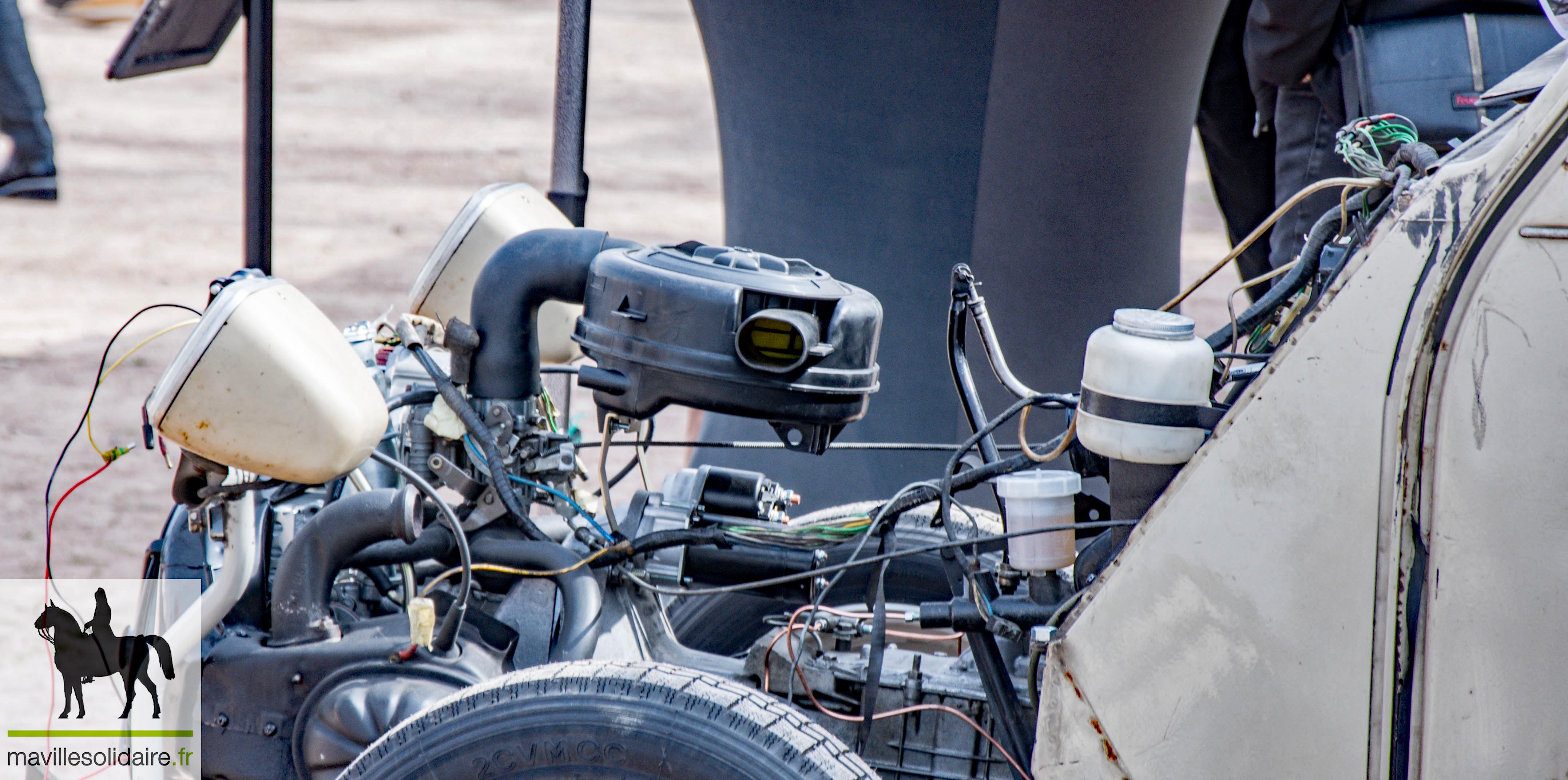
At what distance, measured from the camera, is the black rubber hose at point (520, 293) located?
2.06m

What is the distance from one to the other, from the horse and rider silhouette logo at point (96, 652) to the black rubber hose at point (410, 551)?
32 cm

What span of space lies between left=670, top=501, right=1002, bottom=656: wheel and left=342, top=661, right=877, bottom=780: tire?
2.77 feet

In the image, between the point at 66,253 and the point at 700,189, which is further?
the point at 700,189

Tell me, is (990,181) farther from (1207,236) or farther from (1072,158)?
(1207,236)

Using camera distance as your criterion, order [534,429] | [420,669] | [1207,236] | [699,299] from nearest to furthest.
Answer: [699,299] < [420,669] < [534,429] < [1207,236]

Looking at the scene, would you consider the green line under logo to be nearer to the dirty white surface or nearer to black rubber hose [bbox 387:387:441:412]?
black rubber hose [bbox 387:387:441:412]

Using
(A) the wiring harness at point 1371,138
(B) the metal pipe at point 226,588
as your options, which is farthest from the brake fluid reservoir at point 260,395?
(A) the wiring harness at point 1371,138

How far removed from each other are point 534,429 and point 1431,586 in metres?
1.32

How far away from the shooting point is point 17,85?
6.10 m

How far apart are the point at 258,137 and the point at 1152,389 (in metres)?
1.78

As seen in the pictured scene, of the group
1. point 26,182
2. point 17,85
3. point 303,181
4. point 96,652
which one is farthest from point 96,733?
point 303,181

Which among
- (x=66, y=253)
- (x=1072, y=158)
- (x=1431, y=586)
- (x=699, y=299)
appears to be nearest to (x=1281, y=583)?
(x=1431, y=586)

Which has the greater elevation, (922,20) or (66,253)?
(922,20)

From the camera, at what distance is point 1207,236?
7.96m
